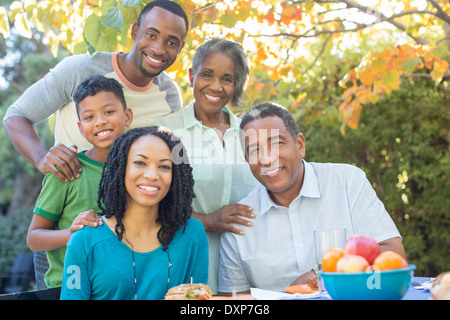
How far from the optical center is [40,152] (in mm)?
3051

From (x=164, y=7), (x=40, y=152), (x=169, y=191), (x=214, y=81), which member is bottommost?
(x=169, y=191)

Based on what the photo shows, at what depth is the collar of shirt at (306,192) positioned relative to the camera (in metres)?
2.78

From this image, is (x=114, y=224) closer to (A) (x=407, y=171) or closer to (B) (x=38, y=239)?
(B) (x=38, y=239)

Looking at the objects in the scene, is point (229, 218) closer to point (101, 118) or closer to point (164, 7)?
point (101, 118)

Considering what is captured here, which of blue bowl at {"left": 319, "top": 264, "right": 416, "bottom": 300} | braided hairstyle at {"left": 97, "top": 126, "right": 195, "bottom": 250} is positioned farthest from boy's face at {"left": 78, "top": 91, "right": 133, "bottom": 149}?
blue bowl at {"left": 319, "top": 264, "right": 416, "bottom": 300}

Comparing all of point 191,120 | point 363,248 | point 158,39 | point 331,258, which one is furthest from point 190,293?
point 158,39

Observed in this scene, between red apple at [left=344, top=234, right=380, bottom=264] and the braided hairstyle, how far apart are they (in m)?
0.94

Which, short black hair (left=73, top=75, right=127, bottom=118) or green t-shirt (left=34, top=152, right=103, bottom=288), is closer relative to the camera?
green t-shirt (left=34, top=152, right=103, bottom=288)

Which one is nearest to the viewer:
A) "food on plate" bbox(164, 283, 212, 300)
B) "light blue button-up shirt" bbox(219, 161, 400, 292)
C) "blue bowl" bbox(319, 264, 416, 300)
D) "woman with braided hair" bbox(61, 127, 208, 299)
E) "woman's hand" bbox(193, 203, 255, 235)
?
"blue bowl" bbox(319, 264, 416, 300)

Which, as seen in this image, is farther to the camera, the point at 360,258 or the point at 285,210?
the point at 285,210

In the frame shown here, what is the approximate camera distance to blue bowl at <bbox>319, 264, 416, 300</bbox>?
160 cm

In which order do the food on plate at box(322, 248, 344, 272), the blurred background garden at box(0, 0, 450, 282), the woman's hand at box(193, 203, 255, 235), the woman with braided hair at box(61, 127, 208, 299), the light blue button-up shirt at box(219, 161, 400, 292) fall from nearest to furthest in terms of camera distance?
the food on plate at box(322, 248, 344, 272)
the woman with braided hair at box(61, 127, 208, 299)
the light blue button-up shirt at box(219, 161, 400, 292)
the woman's hand at box(193, 203, 255, 235)
the blurred background garden at box(0, 0, 450, 282)

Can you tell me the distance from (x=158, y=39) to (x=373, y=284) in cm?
204

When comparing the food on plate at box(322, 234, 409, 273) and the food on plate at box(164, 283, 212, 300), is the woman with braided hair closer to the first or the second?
the food on plate at box(164, 283, 212, 300)
